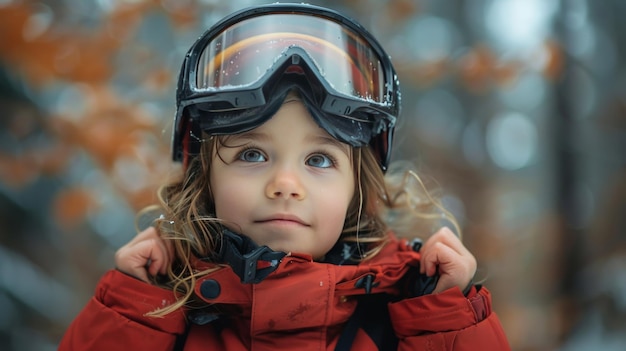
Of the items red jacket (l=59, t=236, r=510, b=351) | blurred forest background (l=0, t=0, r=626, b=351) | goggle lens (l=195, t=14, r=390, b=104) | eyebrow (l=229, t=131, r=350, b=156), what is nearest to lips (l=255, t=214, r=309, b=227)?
red jacket (l=59, t=236, r=510, b=351)

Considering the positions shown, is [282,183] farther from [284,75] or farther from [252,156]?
[284,75]

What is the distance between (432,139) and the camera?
7676 millimetres

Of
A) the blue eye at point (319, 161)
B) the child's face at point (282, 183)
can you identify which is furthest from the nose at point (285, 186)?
the blue eye at point (319, 161)

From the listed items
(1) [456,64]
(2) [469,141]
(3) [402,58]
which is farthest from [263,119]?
(2) [469,141]

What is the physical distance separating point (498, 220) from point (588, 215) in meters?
1.16

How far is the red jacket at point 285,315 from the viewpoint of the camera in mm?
1859

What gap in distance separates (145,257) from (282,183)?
630mm

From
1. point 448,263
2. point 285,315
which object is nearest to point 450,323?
point 448,263

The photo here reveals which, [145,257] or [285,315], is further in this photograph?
[145,257]

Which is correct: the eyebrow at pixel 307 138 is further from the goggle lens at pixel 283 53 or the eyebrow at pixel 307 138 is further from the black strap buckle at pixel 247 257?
the black strap buckle at pixel 247 257

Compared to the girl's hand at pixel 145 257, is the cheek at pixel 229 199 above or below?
above

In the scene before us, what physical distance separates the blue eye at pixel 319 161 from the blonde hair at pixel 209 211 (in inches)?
6.5

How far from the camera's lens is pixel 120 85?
465 centimetres

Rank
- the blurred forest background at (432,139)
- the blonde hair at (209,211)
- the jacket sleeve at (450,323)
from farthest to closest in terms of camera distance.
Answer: the blurred forest background at (432,139) → the blonde hair at (209,211) → the jacket sleeve at (450,323)
